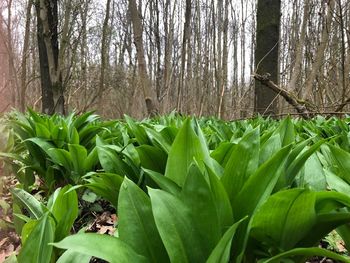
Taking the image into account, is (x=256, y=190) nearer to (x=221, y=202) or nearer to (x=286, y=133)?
(x=221, y=202)

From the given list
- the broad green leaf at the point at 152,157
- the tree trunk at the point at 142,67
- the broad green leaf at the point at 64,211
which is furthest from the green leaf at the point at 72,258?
the tree trunk at the point at 142,67

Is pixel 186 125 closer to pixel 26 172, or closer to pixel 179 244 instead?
pixel 179 244

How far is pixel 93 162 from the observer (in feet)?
7.55

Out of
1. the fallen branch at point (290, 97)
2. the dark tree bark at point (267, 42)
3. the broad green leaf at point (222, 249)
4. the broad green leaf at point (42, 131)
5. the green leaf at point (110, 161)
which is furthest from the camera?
the dark tree bark at point (267, 42)

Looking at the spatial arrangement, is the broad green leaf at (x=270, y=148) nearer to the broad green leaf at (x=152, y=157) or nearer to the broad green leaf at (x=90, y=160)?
the broad green leaf at (x=152, y=157)

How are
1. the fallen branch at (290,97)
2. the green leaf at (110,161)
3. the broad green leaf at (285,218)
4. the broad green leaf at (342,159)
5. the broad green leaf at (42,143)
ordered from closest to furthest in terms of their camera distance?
the broad green leaf at (285,218) → the broad green leaf at (342,159) → the green leaf at (110,161) → the broad green leaf at (42,143) → the fallen branch at (290,97)

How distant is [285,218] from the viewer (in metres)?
0.95

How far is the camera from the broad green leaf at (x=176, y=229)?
878 mm

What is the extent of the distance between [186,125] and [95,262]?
77 cm

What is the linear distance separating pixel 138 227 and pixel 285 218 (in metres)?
0.34

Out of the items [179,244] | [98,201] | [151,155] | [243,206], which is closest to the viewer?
[179,244]

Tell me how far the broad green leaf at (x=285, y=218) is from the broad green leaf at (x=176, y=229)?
6.0 inches

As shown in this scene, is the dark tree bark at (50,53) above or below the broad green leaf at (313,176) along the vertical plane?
above

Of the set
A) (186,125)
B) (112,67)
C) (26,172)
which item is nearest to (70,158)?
(26,172)
